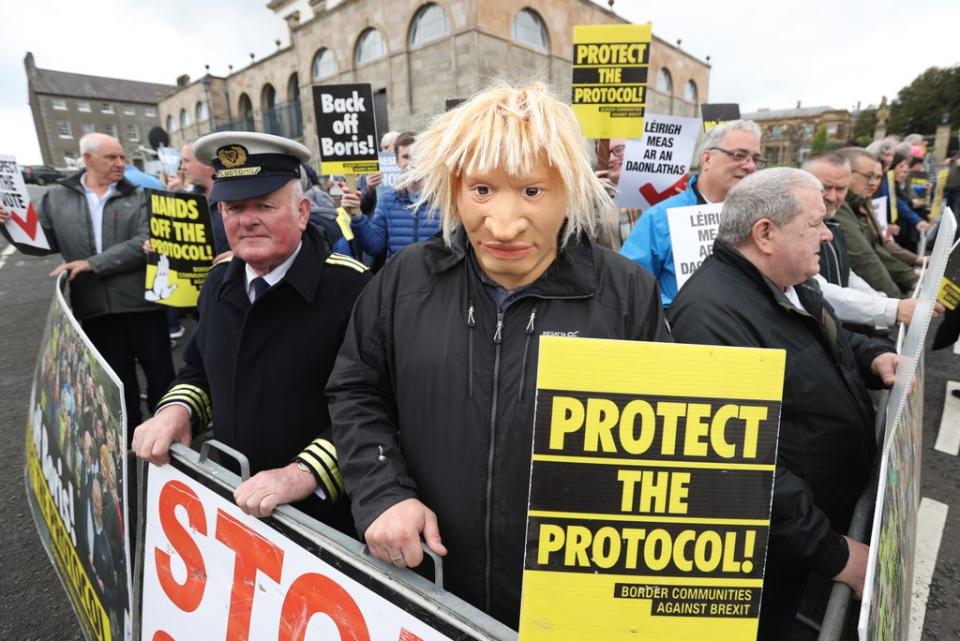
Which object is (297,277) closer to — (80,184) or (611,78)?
(80,184)

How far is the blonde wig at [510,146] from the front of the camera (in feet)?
3.74

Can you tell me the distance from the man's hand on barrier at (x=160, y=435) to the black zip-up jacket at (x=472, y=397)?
0.59m

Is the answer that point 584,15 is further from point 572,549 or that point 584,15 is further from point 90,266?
point 572,549

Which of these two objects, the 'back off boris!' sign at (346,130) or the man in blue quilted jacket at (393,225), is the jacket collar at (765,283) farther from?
the 'back off boris!' sign at (346,130)

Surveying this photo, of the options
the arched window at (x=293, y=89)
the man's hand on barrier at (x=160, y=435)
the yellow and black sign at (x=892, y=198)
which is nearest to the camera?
the man's hand on barrier at (x=160, y=435)

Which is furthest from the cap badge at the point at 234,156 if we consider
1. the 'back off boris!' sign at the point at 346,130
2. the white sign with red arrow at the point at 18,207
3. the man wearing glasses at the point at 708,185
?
the 'back off boris!' sign at the point at 346,130

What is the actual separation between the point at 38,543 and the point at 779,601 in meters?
3.63

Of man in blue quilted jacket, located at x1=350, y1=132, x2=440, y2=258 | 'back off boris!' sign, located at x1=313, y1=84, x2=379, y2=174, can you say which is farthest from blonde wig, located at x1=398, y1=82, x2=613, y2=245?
'back off boris!' sign, located at x1=313, y1=84, x2=379, y2=174

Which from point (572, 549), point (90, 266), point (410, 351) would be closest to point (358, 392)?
point (410, 351)

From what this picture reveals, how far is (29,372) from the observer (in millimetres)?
5453

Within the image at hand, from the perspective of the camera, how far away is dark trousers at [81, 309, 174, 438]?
11.4ft

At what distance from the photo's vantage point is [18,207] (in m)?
3.46

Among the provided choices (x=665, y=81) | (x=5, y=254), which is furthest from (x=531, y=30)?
(x=5, y=254)

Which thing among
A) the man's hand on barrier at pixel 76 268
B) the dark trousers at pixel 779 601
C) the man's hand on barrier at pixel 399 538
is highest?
the man's hand on barrier at pixel 76 268
